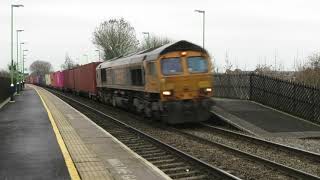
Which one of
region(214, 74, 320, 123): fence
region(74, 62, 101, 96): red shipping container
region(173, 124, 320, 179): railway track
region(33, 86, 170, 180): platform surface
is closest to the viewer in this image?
region(33, 86, 170, 180): platform surface

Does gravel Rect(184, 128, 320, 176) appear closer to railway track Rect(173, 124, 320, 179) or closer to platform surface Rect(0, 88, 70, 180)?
railway track Rect(173, 124, 320, 179)

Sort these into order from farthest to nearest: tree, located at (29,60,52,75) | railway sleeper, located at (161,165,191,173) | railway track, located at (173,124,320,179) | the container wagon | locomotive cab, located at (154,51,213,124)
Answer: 1. tree, located at (29,60,52,75)
2. the container wagon
3. locomotive cab, located at (154,51,213,124)
4. railway sleeper, located at (161,165,191,173)
5. railway track, located at (173,124,320,179)

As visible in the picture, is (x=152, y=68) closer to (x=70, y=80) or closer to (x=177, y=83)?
(x=177, y=83)

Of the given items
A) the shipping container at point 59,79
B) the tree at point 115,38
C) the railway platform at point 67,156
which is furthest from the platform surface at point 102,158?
the tree at point 115,38

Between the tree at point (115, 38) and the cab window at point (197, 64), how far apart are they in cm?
6121

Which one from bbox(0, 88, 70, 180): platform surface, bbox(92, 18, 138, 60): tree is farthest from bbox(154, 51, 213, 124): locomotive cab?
bbox(92, 18, 138, 60): tree

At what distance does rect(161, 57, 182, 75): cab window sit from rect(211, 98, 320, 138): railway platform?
2514 millimetres

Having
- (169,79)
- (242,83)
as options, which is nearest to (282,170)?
(169,79)

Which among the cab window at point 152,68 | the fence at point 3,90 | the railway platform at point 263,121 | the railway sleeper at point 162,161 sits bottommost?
the railway sleeper at point 162,161

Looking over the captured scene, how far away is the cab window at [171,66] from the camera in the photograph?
1920 cm

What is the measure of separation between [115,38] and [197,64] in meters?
64.4

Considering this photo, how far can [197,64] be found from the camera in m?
19.7

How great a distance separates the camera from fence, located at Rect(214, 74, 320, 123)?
19.9 metres

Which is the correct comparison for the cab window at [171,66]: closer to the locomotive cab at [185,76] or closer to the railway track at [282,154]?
the locomotive cab at [185,76]
